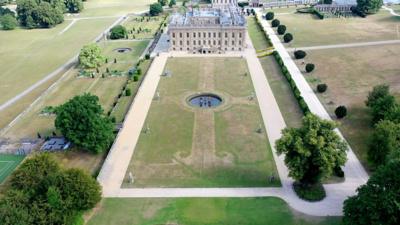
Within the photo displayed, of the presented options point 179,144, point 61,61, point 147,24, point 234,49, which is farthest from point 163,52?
point 179,144

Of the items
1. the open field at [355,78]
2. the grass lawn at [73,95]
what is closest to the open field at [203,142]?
the grass lawn at [73,95]

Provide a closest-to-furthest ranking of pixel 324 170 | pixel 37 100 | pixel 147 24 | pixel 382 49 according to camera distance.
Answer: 1. pixel 324 170
2. pixel 37 100
3. pixel 382 49
4. pixel 147 24

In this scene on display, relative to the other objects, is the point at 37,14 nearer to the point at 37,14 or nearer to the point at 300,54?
the point at 37,14

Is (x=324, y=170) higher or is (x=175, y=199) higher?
(x=324, y=170)

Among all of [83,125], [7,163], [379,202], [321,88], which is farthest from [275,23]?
[379,202]

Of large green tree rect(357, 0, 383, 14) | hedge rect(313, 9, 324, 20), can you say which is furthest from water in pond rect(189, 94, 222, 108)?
large green tree rect(357, 0, 383, 14)

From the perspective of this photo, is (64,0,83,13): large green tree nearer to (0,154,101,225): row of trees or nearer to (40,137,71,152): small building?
(40,137,71,152): small building

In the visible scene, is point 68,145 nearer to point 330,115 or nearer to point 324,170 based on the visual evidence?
point 324,170
